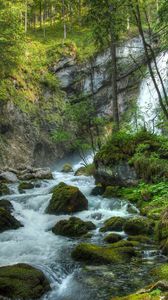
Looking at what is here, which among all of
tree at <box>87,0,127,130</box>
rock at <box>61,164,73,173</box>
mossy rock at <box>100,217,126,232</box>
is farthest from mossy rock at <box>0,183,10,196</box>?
rock at <box>61,164,73,173</box>

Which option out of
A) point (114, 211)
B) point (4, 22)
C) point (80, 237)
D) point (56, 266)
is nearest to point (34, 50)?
point (4, 22)

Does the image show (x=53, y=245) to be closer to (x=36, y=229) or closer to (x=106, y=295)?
(x=36, y=229)

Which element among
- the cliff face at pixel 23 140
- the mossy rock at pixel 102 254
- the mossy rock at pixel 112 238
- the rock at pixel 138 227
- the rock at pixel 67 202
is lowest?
the mossy rock at pixel 102 254

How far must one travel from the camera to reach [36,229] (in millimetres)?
13031

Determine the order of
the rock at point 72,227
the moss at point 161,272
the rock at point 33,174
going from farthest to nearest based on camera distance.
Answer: the rock at point 33,174, the rock at point 72,227, the moss at point 161,272

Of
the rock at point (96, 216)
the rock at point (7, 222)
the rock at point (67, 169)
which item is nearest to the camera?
the rock at point (7, 222)

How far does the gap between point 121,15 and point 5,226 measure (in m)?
9.74

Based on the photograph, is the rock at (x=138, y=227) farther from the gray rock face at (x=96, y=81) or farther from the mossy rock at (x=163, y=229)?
the gray rock face at (x=96, y=81)

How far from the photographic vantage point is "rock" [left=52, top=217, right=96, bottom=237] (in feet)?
39.3

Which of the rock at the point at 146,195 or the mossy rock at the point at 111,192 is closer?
the rock at the point at 146,195

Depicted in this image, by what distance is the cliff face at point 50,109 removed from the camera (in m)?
27.8

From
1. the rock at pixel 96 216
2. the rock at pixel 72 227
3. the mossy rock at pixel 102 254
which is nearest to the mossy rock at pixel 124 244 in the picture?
Result: the mossy rock at pixel 102 254

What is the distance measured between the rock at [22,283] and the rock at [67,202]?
21.7 feet

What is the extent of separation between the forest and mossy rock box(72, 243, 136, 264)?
0.09 feet
